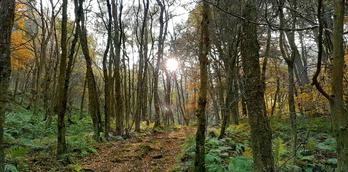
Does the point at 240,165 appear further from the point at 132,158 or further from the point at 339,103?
the point at 339,103

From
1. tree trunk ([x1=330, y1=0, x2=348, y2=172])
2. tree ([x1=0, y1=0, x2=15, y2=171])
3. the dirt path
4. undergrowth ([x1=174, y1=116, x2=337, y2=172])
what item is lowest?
the dirt path

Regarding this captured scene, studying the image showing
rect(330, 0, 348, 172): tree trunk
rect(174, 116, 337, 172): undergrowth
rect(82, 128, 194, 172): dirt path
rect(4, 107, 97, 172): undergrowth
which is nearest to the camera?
rect(330, 0, 348, 172): tree trunk

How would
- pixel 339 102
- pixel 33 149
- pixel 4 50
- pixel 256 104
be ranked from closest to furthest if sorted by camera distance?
pixel 339 102, pixel 256 104, pixel 4 50, pixel 33 149

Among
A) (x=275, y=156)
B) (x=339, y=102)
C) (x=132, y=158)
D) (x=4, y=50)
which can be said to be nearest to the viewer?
(x=339, y=102)

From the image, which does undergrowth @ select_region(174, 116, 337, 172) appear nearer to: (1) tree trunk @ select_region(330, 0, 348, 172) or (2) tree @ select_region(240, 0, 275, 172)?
(2) tree @ select_region(240, 0, 275, 172)

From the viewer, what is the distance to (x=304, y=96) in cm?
1205

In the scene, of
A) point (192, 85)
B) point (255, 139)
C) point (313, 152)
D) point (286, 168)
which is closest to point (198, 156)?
point (286, 168)

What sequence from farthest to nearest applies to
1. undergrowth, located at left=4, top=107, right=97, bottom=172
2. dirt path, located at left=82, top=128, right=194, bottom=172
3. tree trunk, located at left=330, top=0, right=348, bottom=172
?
dirt path, located at left=82, top=128, right=194, bottom=172, undergrowth, located at left=4, top=107, right=97, bottom=172, tree trunk, located at left=330, top=0, right=348, bottom=172

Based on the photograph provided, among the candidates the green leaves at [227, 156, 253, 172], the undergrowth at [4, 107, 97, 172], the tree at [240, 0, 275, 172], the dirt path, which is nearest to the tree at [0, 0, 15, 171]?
the undergrowth at [4, 107, 97, 172]

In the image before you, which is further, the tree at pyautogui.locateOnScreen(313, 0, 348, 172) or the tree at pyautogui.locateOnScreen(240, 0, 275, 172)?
the tree at pyautogui.locateOnScreen(240, 0, 275, 172)

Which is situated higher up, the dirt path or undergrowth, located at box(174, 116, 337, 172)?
undergrowth, located at box(174, 116, 337, 172)

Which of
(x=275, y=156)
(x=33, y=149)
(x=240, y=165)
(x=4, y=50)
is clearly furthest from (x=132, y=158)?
(x=4, y=50)

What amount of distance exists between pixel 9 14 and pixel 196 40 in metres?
19.6

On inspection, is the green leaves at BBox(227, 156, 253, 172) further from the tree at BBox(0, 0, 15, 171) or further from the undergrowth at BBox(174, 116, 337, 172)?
the tree at BBox(0, 0, 15, 171)
